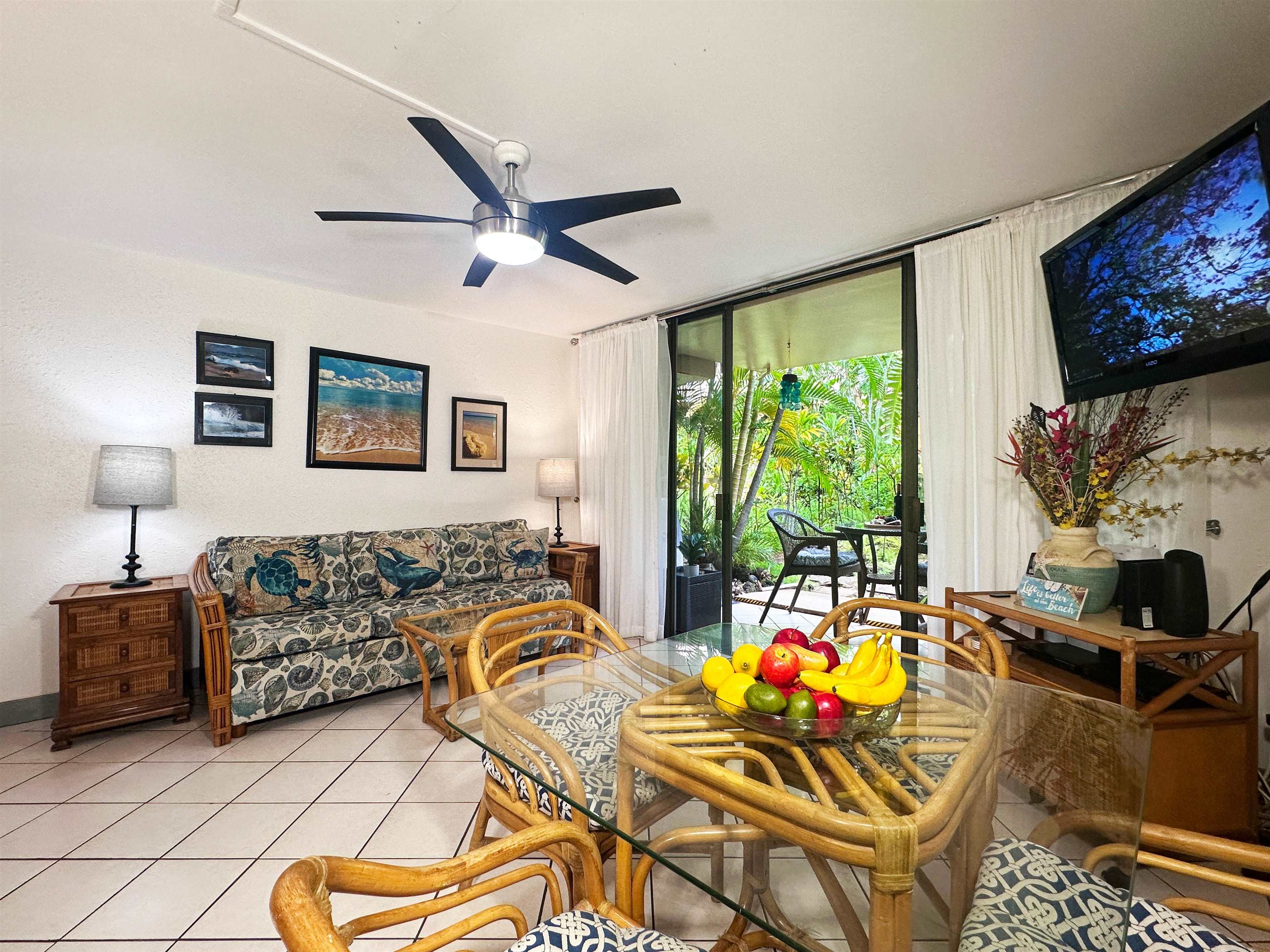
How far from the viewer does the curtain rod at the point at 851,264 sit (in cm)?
242

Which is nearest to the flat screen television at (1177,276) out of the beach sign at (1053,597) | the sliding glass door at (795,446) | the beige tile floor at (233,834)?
the beach sign at (1053,597)

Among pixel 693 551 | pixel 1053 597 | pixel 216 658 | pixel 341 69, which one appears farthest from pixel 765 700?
pixel 693 551

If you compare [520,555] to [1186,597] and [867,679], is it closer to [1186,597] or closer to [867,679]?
[867,679]

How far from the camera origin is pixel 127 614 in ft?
9.09

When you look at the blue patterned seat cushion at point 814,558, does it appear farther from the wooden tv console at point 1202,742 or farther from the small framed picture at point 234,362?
the small framed picture at point 234,362

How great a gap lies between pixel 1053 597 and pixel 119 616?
13.1ft

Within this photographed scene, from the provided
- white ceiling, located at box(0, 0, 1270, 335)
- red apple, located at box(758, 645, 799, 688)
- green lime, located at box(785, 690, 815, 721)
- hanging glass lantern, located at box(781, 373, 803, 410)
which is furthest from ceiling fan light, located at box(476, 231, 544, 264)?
hanging glass lantern, located at box(781, 373, 803, 410)

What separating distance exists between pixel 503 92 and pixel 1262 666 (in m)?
3.30

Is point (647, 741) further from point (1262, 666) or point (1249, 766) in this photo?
point (1262, 666)

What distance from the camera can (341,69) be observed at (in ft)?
5.79

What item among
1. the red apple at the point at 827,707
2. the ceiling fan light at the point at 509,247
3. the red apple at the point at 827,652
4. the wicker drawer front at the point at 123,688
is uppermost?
the ceiling fan light at the point at 509,247

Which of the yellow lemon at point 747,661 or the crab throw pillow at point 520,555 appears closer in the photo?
the yellow lemon at point 747,661

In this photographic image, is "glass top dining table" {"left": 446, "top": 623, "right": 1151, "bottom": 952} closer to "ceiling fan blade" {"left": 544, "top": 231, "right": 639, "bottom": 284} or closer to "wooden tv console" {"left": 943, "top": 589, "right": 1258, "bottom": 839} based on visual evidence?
"wooden tv console" {"left": 943, "top": 589, "right": 1258, "bottom": 839}

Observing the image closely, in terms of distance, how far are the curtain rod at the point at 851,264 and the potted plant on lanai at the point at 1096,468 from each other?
890 millimetres
